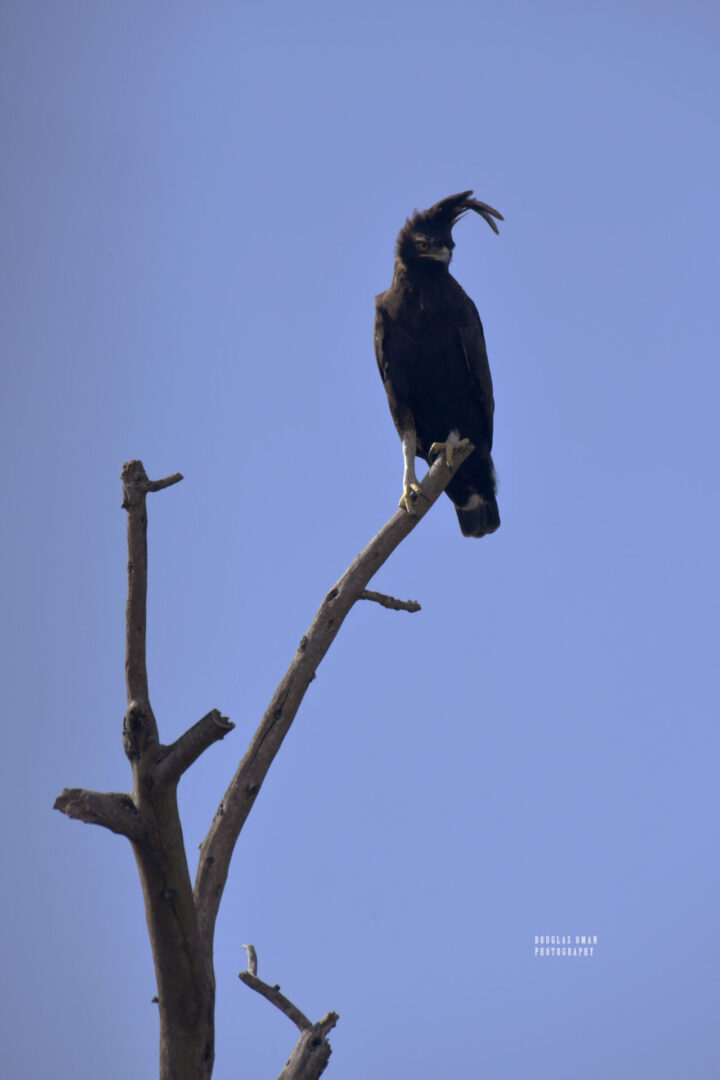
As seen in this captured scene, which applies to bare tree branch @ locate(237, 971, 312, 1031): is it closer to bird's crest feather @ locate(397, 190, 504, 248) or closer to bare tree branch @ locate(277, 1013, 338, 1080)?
bare tree branch @ locate(277, 1013, 338, 1080)

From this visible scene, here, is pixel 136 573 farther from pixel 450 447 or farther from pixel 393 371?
pixel 393 371

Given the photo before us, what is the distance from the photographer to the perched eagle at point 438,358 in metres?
7.09

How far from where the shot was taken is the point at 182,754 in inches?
148

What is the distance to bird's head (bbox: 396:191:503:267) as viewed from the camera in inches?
287

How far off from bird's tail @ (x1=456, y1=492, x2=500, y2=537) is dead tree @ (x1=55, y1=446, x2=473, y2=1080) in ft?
10.3

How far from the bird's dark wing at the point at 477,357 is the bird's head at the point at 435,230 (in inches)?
15.9

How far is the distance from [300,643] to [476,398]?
3.07m

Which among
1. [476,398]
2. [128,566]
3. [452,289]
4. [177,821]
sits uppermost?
[452,289]

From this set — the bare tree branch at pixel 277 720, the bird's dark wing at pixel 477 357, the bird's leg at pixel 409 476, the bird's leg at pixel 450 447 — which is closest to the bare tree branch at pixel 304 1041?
the bare tree branch at pixel 277 720

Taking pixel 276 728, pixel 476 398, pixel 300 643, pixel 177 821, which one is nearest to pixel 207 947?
pixel 177 821

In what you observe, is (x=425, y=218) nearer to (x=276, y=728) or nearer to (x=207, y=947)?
(x=276, y=728)

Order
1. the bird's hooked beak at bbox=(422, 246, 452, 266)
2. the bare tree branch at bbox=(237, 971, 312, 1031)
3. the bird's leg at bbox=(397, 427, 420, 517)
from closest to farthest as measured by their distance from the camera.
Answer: the bare tree branch at bbox=(237, 971, 312, 1031)
the bird's leg at bbox=(397, 427, 420, 517)
the bird's hooked beak at bbox=(422, 246, 452, 266)

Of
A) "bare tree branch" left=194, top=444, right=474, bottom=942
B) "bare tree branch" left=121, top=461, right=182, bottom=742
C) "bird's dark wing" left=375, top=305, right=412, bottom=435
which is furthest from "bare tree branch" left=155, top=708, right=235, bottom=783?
"bird's dark wing" left=375, top=305, right=412, bottom=435

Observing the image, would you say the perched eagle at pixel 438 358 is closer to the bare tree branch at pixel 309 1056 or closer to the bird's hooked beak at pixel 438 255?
the bird's hooked beak at pixel 438 255
